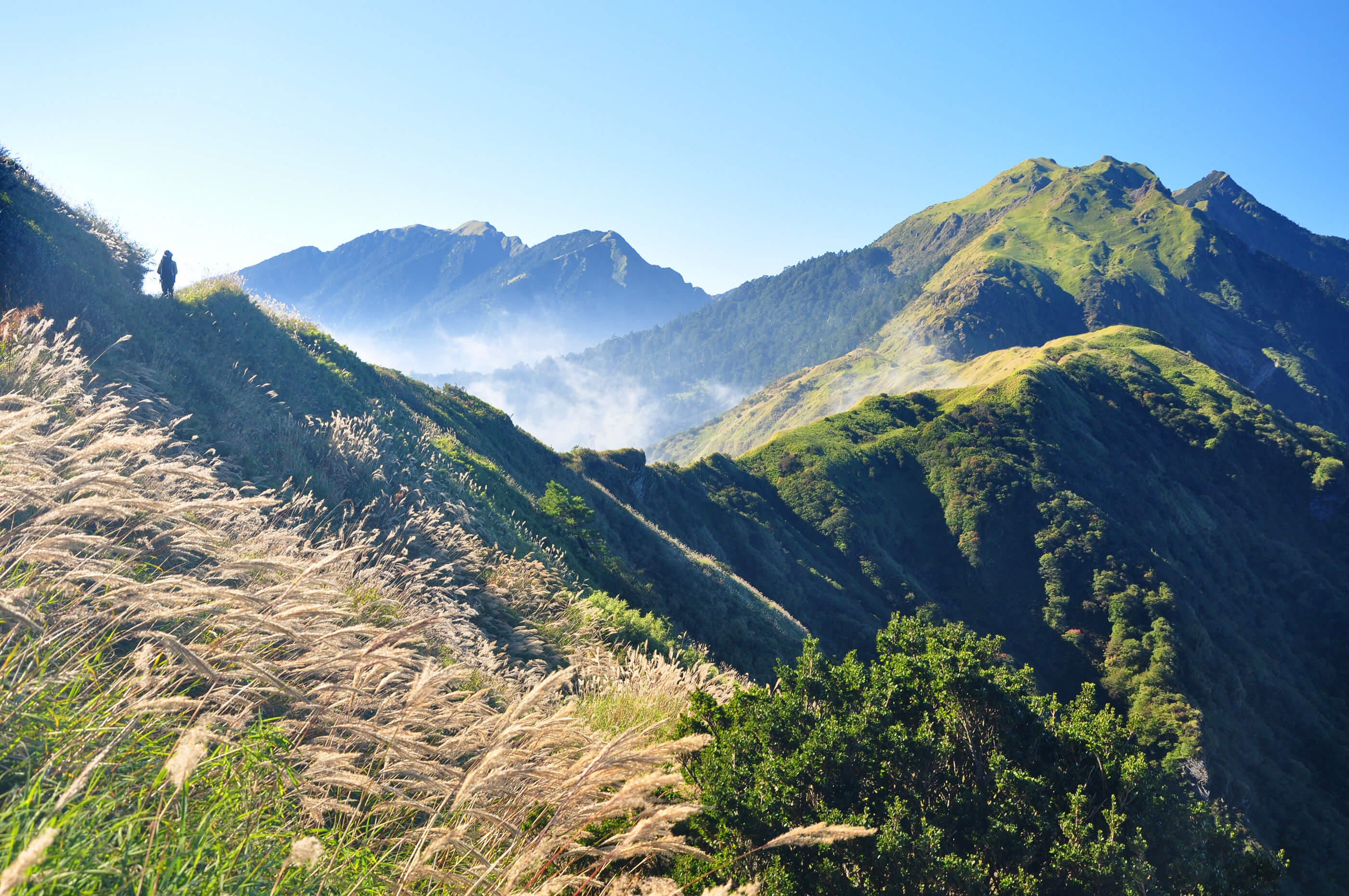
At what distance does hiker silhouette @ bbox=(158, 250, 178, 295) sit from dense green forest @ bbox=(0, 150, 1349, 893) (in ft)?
1.15

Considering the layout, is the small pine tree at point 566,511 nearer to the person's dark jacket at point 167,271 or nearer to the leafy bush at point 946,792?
the person's dark jacket at point 167,271

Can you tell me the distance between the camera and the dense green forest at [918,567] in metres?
4.54

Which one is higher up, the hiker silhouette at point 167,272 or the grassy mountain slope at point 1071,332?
the grassy mountain slope at point 1071,332

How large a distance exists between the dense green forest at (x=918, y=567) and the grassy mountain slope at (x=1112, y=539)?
35 centimetres

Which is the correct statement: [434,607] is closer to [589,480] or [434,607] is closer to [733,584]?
[733,584]

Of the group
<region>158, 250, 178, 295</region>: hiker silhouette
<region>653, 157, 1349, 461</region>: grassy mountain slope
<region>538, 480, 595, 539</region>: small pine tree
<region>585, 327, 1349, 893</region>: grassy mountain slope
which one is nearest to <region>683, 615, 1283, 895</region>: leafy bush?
<region>158, 250, 178, 295</region>: hiker silhouette

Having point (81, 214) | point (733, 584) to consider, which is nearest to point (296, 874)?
point (81, 214)

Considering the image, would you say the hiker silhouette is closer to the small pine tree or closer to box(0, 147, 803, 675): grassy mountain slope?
box(0, 147, 803, 675): grassy mountain slope

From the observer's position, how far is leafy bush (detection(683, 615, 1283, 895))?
3943 millimetres

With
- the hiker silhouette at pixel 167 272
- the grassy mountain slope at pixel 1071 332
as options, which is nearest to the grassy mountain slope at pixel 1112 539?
the hiker silhouette at pixel 167 272

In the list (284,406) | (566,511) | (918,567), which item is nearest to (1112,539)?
(918,567)

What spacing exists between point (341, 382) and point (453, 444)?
16.2 feet

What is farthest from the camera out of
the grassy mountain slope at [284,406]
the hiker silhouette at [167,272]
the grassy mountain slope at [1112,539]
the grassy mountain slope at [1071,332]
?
the grassy mountain slope at [1071,332]

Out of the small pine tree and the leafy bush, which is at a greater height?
the leafy bush
